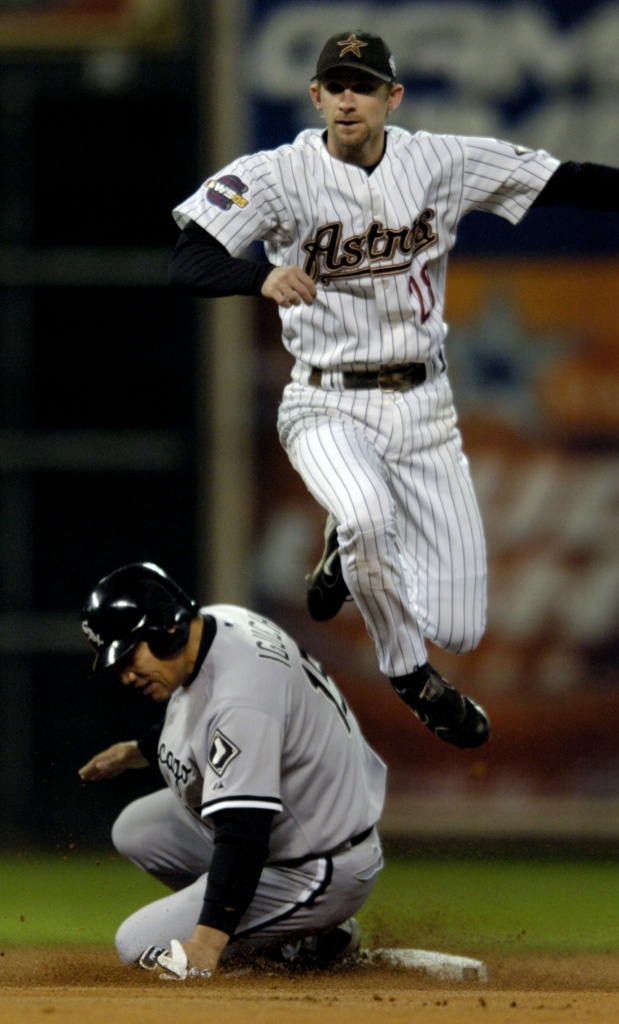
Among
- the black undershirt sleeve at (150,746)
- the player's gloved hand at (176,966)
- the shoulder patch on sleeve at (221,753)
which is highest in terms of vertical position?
the shoulder patch on sleeve at (221,753)

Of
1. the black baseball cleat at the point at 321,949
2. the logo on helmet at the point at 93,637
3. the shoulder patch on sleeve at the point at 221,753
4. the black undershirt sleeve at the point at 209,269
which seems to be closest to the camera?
the black undershirt sleeve at the point at 209,269

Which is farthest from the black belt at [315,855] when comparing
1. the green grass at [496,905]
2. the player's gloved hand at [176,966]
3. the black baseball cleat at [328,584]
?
the green grass at [496,905]

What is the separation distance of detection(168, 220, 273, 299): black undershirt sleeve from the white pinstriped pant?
1.71 ft

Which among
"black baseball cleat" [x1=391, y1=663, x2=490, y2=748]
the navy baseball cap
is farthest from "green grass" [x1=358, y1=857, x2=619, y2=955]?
the navy baseball cap

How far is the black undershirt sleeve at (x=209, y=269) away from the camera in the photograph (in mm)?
3963

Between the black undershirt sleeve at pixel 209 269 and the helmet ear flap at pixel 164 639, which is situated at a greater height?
the black undershirt sleeve at pixel 209 269

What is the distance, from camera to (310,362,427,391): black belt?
14.6 ft

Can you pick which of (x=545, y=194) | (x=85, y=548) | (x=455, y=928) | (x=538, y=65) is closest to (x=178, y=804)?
(x=455, y=928)

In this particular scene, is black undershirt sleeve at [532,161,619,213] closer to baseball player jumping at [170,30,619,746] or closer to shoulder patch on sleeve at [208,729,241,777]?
baseball player jumping at [170,30,619,746]

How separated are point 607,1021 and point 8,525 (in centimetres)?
521

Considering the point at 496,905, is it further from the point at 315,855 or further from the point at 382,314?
the point at 382,314

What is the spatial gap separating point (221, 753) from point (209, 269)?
124cm

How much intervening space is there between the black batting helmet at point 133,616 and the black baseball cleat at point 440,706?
0.60 meters

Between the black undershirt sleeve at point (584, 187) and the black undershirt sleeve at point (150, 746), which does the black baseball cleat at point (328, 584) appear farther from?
the black undershirt sleeve at point (584, 187)
